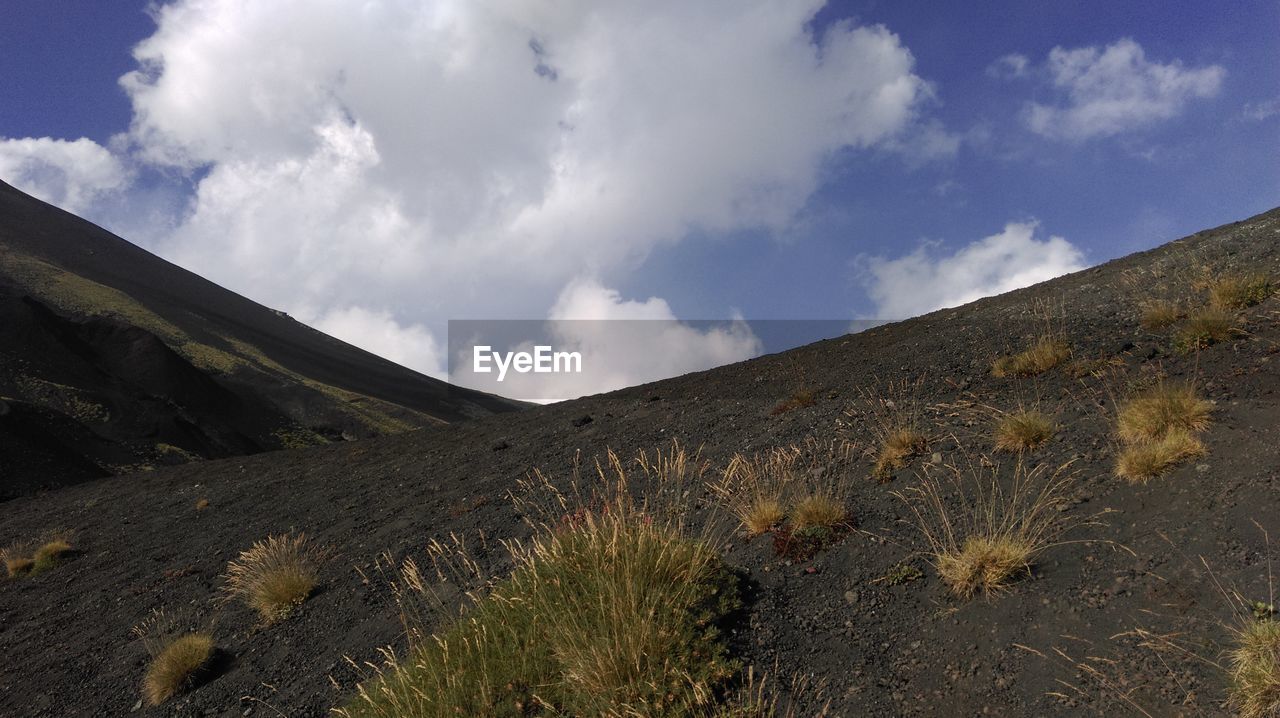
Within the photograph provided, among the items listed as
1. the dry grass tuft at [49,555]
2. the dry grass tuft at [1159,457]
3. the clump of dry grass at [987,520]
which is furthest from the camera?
the dry grass tuft at [49,555]

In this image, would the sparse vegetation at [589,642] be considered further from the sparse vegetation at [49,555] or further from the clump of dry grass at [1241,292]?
the sparse vegetation at [49,555]

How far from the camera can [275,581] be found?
7.63 m

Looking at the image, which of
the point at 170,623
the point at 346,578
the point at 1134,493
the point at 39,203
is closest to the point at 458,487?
the point at 346,578

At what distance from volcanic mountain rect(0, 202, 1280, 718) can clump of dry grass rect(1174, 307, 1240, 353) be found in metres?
0.03

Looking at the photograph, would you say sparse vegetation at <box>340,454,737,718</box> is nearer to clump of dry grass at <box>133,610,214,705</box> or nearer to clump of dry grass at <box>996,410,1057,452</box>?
clump of dry grass at <box>133,610,214,705</box>

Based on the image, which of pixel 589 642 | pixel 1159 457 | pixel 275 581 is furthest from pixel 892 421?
pixel 275 581

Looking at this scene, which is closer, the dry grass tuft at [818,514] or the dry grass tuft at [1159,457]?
the dry grass tuft at [1159,457]

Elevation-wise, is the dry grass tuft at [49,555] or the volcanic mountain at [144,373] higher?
the volcanic mountain at [144,373]

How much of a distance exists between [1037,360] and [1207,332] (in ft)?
5.12

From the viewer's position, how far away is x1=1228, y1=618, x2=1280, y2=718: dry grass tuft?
2.89m

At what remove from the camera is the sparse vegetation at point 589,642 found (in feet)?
11.9

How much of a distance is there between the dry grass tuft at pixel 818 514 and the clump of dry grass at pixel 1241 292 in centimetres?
573

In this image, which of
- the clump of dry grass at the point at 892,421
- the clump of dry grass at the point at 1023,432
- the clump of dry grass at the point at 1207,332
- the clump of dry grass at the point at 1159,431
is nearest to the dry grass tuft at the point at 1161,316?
the clump of dry grass at the point at 1207,332

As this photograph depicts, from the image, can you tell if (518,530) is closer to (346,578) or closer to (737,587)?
(346,578)
